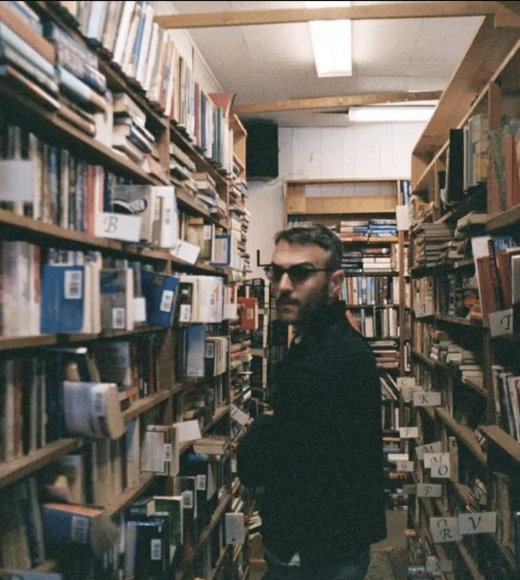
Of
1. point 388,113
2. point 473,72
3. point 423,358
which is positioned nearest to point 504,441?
point 473,72

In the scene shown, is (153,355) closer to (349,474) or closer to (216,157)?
(349,474)

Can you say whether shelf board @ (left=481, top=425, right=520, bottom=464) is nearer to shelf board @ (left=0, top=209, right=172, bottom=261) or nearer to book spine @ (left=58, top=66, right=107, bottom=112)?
shelf board @ (left=0, top=209, right=172, bottom=261)

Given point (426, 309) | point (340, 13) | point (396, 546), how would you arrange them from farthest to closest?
point (396, 546) < point (426, 309) < point (340, 13)

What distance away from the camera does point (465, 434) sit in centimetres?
282

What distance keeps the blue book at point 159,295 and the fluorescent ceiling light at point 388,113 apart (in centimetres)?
349

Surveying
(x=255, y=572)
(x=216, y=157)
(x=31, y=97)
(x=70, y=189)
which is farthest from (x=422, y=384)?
(x=31, y=97)

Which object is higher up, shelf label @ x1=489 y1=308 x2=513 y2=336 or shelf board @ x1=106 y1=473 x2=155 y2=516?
shelf label @ x1=489 y1=308 x2=513 y2=336

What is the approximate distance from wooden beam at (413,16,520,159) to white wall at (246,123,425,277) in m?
2.16

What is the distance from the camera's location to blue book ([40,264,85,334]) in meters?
1.42

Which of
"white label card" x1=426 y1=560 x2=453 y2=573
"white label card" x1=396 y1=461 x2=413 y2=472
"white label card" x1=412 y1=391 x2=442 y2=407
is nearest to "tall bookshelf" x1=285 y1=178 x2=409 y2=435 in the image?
"white label card" x1=396 y1=461 x2=413 y2=472

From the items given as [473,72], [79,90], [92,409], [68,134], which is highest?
[473,72]

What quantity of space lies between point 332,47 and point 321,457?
98.5 inches

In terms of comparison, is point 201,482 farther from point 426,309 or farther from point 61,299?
point 426,309

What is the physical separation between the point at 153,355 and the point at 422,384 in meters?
2.63
